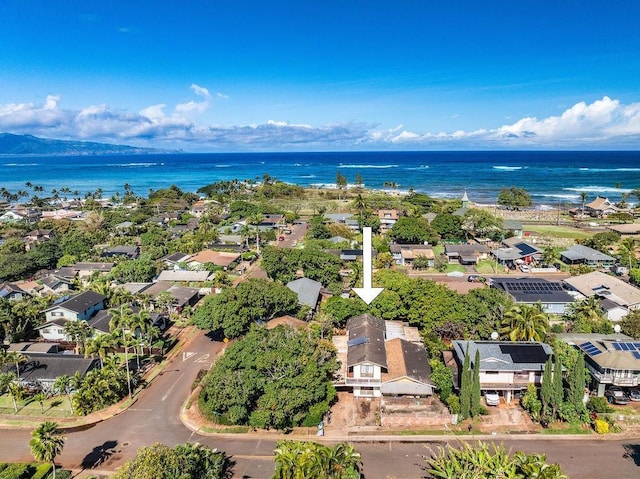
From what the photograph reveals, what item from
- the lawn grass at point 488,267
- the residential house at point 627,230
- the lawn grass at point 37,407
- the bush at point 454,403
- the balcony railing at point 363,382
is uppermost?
the residential house at point 627,230

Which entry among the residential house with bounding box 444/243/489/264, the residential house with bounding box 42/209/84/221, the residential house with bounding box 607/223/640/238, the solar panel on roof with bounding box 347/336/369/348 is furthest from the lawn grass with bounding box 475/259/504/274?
the residential house with bounding box 42/209/84/221

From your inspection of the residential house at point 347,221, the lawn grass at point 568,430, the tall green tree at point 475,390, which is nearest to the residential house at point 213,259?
the residential house at point 347,221

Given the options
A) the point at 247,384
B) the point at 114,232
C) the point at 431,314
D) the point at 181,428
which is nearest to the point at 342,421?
the point at 247,384

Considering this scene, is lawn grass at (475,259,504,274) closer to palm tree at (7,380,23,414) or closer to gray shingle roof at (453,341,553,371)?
gray shingle roof at (453,341,553,371)

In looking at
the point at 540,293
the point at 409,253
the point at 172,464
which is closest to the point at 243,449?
the point at 172,464

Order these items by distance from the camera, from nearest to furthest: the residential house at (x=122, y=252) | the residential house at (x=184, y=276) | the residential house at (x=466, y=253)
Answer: the residential house at (x=184, y=276), the residential house at (x=466, y=253), the residential house at (x=122, y=252)

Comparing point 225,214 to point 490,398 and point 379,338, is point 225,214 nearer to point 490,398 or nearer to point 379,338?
point 379,338

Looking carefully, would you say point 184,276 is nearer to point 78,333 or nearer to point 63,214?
point 78,333

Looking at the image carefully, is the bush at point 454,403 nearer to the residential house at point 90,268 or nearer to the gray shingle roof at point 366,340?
the gray shingle roof at point 366,340
